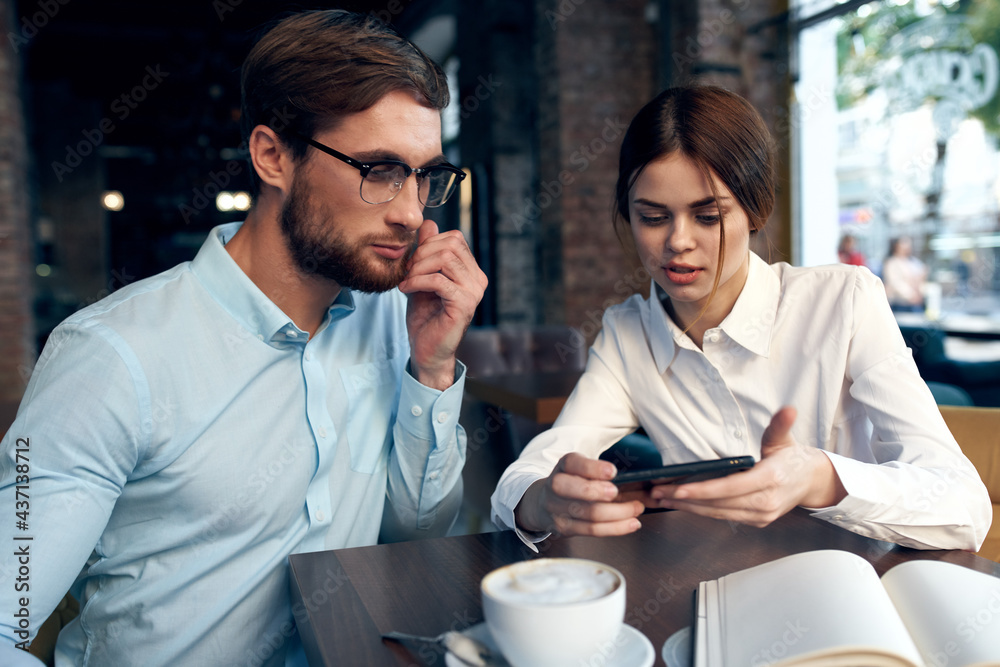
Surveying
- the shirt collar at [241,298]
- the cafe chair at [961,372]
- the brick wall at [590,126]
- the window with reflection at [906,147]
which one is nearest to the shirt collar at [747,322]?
the shirt collar at [241,298]

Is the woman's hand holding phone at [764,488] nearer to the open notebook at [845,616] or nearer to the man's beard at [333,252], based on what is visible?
the open notebook at [845,616]

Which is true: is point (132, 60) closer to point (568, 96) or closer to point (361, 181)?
point (568, 96)

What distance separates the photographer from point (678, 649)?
71 centimetres

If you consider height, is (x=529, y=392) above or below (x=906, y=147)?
below

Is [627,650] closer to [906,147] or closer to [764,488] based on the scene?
[764,488]

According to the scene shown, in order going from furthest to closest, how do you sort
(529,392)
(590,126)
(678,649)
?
(590,126) → (529,392) → (678,649)

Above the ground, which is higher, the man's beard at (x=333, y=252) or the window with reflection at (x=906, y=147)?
the window with reflection at (x=906, y=147)

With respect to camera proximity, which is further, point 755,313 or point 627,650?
point 755,313

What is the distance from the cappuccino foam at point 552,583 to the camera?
615 mm

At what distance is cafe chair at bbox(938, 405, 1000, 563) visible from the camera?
50.1 inches

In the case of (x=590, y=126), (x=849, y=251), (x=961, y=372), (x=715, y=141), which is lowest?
(x=961, y=372)

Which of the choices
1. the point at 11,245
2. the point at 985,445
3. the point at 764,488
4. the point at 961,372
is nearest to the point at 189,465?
the point at 764,488

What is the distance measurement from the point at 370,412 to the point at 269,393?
0.67 feet

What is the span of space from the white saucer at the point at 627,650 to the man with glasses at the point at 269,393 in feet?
0.79
